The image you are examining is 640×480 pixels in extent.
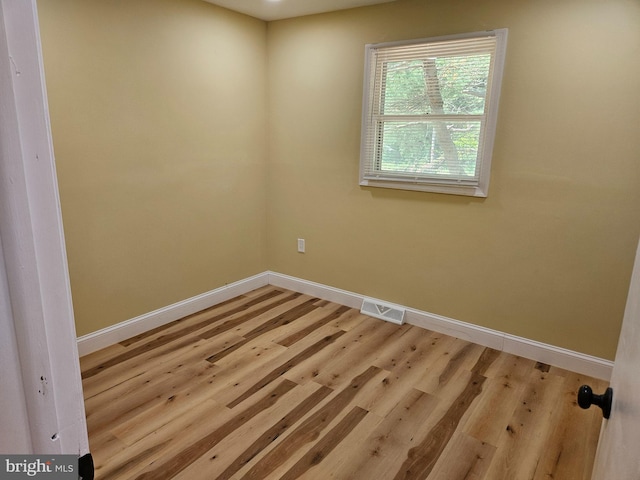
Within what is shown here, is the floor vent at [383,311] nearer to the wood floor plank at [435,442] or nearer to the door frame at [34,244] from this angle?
the wood floor plank at [435,442]

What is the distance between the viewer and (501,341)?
284cm

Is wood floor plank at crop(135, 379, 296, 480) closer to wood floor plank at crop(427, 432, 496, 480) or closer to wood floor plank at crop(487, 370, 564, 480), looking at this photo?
wood floor plank at crop(427, 432, 496, 480)

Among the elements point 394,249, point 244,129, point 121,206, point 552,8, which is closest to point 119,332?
point 121,206

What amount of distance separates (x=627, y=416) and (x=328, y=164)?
2964 mm

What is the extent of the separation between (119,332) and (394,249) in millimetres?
2105

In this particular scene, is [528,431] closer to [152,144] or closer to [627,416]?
[627,416]

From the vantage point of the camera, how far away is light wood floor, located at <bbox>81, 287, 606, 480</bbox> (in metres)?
1.82

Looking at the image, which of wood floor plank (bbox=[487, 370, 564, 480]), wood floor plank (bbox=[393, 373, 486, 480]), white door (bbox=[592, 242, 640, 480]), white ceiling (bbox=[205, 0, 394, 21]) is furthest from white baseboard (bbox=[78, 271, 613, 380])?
white ceiling (bbox=[205, 0, 394, 21])

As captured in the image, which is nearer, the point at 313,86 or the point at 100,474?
the point at 100,474

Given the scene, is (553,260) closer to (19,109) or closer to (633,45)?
(633,45)

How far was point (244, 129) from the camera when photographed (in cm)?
349

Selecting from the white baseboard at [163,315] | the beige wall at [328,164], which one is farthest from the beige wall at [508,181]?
the white baseboard at [163,315]

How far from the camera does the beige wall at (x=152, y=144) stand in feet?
7.84

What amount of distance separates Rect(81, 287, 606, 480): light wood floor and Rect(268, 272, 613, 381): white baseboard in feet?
0.20
